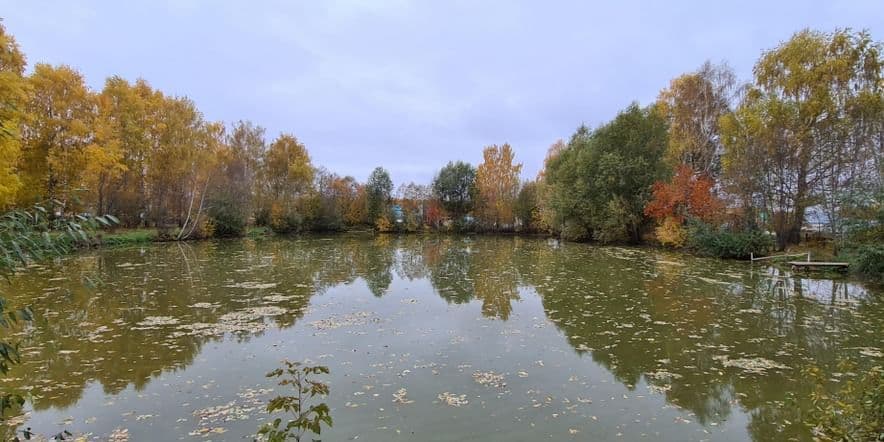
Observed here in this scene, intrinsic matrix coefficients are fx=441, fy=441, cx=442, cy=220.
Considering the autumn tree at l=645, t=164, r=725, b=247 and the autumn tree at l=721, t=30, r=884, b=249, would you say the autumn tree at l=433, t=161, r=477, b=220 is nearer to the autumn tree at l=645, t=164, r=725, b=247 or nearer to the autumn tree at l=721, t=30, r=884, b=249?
the autumn tree at l=645, t=164, r=725, b=247

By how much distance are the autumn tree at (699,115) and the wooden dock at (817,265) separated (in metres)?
11.7

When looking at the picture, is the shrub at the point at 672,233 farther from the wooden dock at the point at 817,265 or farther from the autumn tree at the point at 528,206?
the autumn tree at the point at 528,206

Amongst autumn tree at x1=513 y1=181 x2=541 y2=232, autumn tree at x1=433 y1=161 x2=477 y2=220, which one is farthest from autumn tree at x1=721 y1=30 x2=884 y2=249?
autumn tree at x1=433 y1=161 x2=477 y2=220

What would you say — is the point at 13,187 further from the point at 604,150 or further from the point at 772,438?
the point at 604,150

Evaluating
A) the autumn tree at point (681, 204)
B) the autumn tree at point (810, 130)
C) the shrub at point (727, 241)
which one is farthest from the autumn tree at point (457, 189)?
the autumn tree at point (810, 130)

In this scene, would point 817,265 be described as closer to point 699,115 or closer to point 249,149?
point 699,115

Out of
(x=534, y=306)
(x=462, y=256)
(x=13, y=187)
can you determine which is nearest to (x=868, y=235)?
(x=534, y=306)

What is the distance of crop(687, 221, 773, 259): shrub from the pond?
14.6 feet

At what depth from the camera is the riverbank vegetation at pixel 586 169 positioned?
663 inches

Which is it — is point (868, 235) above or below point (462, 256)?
above

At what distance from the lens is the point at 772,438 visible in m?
4.04

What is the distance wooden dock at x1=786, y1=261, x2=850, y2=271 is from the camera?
1329cm

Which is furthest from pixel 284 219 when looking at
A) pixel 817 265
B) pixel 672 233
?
pixel 817 265

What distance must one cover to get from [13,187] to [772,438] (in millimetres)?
21738
